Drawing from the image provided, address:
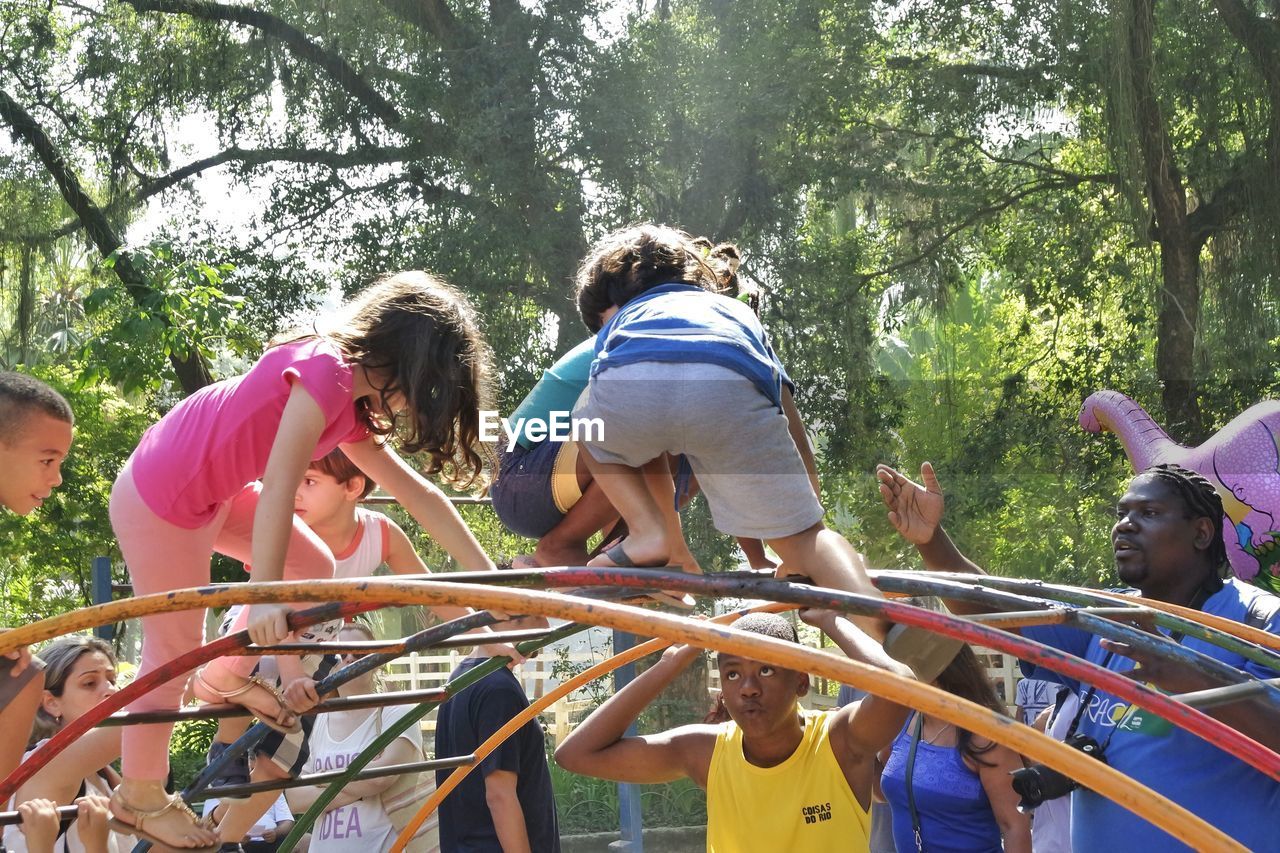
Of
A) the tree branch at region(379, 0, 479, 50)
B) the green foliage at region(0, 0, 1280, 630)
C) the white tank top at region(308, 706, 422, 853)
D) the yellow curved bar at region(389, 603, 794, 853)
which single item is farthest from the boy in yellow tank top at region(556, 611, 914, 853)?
the tree branch at region(379, 0, 479, 50)

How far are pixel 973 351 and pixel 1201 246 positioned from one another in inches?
242

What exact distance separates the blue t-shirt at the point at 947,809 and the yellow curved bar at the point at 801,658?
163 centimetres

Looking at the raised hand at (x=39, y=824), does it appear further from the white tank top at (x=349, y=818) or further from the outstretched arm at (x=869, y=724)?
the outstretched arm at (x=869, y=724)

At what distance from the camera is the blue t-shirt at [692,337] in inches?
101

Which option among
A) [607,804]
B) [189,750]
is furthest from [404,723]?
[189,750]

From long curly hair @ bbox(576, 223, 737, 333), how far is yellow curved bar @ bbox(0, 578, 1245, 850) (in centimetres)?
116

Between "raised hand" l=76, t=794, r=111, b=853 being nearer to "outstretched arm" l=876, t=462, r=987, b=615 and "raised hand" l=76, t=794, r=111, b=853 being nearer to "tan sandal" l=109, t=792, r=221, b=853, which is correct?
"tan sandal" l=109, t=792, r=221, b=853

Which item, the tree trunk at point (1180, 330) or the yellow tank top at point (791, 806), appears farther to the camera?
the tree trunk at point (1180, 330)

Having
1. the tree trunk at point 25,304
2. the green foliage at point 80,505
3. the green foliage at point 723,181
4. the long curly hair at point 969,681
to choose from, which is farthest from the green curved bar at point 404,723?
the tree trunk at point 25,304

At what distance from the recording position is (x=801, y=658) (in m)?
1.73

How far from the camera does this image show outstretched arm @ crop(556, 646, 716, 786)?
3.28 meters

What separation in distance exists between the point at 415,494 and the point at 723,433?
97 cm

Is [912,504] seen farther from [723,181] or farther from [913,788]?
[723,181]

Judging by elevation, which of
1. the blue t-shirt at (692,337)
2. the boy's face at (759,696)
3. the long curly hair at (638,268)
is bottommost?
the boy's face at (759,696)
